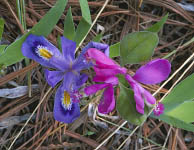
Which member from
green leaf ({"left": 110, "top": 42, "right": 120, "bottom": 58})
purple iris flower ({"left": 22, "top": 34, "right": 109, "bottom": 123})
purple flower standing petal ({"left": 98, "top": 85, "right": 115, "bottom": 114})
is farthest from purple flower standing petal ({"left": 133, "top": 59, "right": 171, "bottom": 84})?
green leaf ({"left": 110, "top": 42, "right": 120, "bottom": 58})

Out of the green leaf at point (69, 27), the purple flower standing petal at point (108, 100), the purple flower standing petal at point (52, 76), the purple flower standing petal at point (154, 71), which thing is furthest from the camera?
the green leaf at point (69, 27)

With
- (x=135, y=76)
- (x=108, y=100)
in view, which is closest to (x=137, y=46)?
(x=135, y=76)

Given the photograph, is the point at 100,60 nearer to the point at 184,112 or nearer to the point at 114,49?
the point at 114,49

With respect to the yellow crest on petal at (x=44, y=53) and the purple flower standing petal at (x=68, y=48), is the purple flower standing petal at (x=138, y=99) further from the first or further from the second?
the yellow crest on petal at (x=44, y=53)

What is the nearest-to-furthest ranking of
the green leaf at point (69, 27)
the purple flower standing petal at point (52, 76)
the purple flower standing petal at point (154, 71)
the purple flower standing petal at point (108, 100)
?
the purple flower standing petal at point (154, 71), the purple flower standing petal at point (108, 100), the purple flower standing petal at point (52, 76), the green leaf at point (69, 27)

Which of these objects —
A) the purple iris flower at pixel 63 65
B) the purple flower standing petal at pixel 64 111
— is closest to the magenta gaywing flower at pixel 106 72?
the purple iris flower at pixel 63 65

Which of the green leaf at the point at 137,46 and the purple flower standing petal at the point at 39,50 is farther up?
the green leaf at the point at 137,46

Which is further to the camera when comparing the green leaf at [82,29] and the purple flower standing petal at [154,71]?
the green leaf at [82,29]

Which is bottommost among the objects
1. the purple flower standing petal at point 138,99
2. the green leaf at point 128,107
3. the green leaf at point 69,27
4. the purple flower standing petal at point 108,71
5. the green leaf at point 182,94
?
the green leaf at point 182,94

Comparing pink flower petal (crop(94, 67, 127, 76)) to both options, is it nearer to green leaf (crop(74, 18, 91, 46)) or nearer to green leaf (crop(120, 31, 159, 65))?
green leaf (crop(120, 31, 159, 65))
